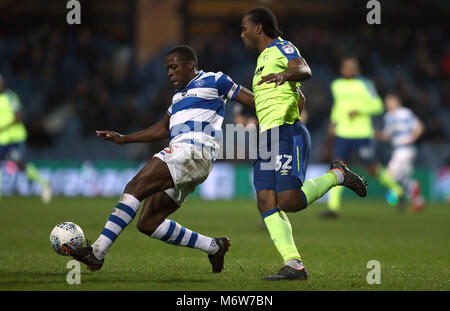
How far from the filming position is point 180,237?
5805 millimetres

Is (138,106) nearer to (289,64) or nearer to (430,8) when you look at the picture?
(430,8)

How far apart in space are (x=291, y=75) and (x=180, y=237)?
63.7 inches

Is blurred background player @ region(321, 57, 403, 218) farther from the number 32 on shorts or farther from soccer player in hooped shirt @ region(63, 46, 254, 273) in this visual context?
the number 32 on shorts

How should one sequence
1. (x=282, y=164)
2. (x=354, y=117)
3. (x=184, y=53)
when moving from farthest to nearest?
(x=354, y=117) < (x=184, y=53) < (x=282, y=164)

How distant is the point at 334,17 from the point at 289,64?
58.9 ft

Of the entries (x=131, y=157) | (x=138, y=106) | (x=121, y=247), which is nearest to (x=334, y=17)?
(x=138, y=106)

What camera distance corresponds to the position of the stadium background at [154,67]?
1695cm

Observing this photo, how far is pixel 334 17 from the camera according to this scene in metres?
22.5

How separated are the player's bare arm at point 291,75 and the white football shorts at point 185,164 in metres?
0.88

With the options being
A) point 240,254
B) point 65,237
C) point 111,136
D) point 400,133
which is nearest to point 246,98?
point 111,136

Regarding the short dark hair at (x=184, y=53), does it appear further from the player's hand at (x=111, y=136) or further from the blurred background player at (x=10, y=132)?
the blurred background player at (x=10, y=132)

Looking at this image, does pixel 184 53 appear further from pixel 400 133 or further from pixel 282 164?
pixel 400 133

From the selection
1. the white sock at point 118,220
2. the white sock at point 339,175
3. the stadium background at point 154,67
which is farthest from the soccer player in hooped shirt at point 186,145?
the stadium background at point 154,67

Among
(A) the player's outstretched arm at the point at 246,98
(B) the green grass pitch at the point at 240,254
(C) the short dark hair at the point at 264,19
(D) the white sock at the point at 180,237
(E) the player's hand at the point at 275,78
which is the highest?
(C) the short dark hair at the point at 264,19
